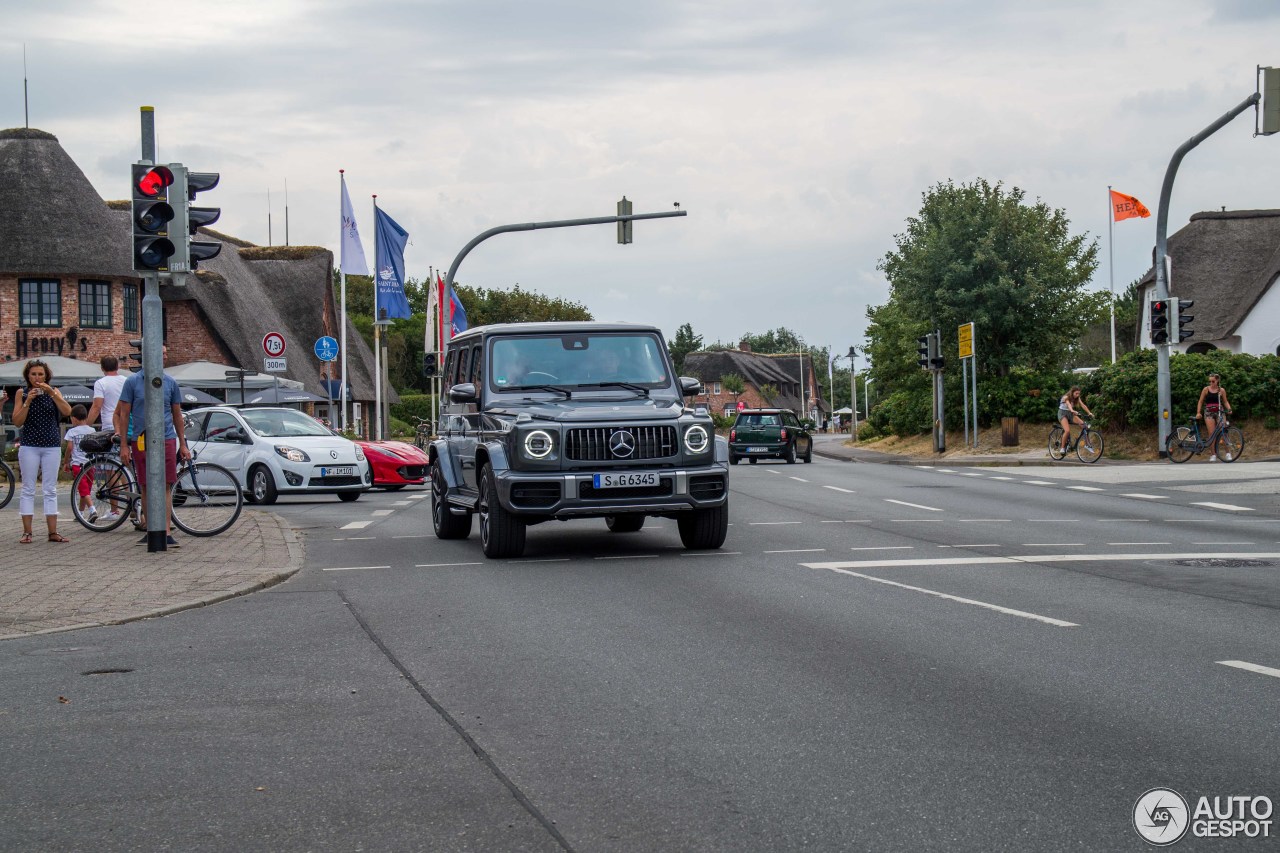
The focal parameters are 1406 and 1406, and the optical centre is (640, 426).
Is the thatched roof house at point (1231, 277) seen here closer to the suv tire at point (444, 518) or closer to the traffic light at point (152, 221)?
the suv tire at point (444, 518)

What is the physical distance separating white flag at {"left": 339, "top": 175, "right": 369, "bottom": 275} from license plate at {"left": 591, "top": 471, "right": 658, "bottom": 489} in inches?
1004

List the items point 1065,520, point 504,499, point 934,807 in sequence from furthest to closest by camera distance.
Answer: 1. point 1065,520
2. point 504,499
3. point 934,807

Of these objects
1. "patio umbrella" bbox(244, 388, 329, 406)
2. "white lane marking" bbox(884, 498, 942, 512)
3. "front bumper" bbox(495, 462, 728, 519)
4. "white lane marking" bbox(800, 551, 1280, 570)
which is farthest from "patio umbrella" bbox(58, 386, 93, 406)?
"white lane marking" bbox(800, 551, 1280, 570)

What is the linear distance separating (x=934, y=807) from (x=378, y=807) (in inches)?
71.7

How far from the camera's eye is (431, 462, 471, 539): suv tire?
1496 cm

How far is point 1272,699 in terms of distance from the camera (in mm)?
6180

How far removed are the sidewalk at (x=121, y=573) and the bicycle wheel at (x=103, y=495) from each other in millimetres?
176

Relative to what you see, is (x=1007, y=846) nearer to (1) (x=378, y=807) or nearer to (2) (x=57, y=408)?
(1) (x=378, y=807)

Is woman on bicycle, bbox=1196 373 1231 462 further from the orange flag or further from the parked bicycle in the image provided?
the orange flag

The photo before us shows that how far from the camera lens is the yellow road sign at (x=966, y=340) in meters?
36.7

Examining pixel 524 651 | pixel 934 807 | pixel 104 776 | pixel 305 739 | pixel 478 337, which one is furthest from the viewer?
pixel 478 337

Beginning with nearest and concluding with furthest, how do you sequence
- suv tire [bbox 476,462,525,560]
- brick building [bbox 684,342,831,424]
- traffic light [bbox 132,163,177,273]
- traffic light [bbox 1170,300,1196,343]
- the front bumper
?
the front bumper, traffic light [bbox 132,163,177,273], suv tire [bbox 476,462,525,560], traffic light [bbox 1170,300,1196,343], brick building [bbox 684,342,831,424]

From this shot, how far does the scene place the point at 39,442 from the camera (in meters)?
14.1

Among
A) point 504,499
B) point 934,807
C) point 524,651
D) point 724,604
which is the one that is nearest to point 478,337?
point 504,499
